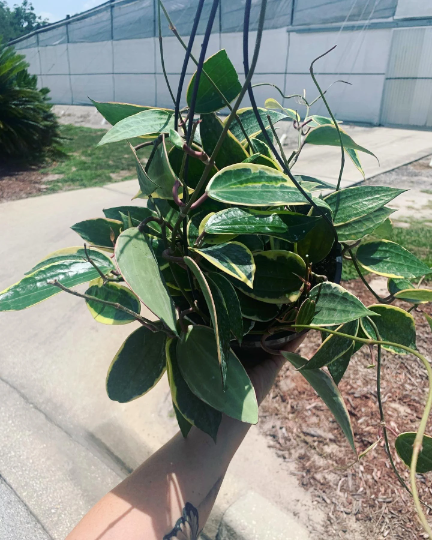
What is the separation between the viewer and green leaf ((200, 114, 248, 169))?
49 cm

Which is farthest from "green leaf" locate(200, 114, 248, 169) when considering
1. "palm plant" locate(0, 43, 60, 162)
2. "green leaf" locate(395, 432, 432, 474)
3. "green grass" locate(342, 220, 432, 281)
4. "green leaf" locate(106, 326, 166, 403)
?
"palm plant" locate(0, 43, 60, 162)

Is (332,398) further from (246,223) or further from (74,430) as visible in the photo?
(74,430)

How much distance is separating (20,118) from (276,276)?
15.4 feet

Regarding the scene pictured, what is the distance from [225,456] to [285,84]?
29.7 feet

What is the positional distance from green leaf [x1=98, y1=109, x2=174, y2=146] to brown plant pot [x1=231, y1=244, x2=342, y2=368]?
0.25 m

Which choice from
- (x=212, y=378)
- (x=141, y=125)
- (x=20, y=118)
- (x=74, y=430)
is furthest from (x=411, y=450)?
(x=20, y=118)

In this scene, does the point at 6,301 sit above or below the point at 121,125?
below

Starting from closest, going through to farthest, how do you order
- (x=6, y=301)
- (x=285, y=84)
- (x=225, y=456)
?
1. (x=6, y=301)
2. (x=225, y=456)
3. (x=285, y=84)

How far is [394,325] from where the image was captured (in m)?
0.51

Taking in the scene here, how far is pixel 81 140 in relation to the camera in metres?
5.80

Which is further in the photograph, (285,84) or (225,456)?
(285,84)

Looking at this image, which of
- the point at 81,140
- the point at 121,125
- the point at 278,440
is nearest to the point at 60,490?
the point at 278,440

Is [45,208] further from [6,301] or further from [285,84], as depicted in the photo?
[285,84]

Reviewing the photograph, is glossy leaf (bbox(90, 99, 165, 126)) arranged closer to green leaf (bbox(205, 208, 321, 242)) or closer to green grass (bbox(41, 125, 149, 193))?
green leaf (bbox(205, 208, 321, 242))
